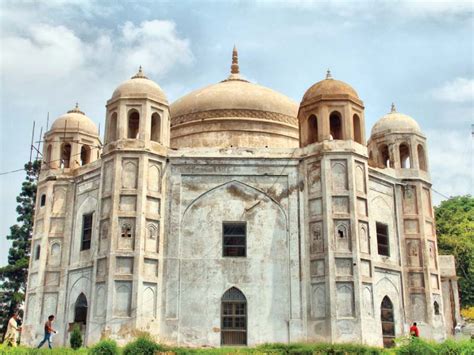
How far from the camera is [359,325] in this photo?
19.2m

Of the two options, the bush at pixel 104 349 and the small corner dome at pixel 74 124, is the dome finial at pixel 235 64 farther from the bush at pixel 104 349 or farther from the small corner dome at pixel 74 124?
the bush at pixel 104 349

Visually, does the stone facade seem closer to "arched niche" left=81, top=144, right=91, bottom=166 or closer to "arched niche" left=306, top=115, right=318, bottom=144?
"arched niche" left=306, top=115, right=318, bottom=144

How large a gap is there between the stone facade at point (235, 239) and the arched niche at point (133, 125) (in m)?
0.12

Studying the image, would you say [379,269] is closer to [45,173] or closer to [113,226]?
[113,226]

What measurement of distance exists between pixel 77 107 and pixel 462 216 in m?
28.5

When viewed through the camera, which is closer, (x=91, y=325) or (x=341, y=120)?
(x=91, y=325)

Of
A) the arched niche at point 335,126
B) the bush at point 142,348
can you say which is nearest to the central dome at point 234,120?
the arched niche at point 335,126

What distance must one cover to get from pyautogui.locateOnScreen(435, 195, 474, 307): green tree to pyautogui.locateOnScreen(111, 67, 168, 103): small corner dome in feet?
77.4

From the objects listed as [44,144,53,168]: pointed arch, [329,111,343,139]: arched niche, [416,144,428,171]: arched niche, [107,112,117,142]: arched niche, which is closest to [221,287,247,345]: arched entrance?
[107,112,117,142]: arched niche

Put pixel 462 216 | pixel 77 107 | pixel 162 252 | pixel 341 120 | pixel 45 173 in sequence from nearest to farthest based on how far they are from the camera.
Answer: pixel 162 252, pixel 341 120, pixel 45 173, pixel 77 107, pixel 462 216

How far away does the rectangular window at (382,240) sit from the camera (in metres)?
22.4

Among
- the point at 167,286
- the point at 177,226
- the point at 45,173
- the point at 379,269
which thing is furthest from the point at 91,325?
the point at 379,269

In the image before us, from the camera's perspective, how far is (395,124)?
2569 cm

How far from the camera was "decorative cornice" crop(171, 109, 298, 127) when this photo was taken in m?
26.0
